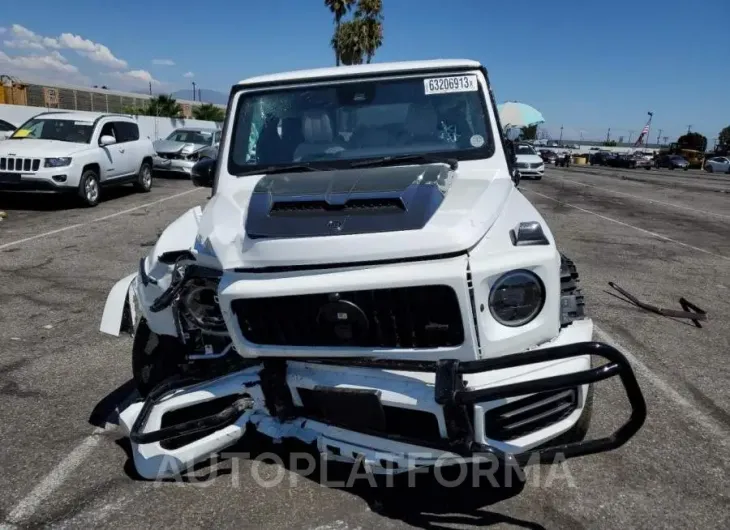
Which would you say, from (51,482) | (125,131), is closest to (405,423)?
(51,482)

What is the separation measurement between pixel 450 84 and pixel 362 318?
6.54 ft

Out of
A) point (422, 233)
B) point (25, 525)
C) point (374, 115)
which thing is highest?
point (374, 115)

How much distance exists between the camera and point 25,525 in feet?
8.94

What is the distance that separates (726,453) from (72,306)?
547 centimetres

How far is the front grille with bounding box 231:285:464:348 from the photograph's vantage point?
2516 mm

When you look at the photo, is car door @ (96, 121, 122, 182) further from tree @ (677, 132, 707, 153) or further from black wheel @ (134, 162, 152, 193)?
tree @ (677, 132, 707, 153)

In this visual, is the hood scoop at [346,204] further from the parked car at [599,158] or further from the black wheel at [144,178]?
the parked car at [599,158]

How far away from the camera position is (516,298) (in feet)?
8.55

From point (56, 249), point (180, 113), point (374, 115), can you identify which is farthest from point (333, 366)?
point (180, 113)

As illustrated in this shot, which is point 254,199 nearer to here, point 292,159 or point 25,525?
point 292,159

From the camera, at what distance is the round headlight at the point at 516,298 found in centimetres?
257

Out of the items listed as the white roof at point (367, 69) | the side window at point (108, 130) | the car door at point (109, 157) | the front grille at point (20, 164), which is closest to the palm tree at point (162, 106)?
the side window at point (108, 130)

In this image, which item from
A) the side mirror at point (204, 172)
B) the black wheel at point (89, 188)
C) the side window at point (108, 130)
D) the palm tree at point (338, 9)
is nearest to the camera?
the side mirror at point (204, 172)

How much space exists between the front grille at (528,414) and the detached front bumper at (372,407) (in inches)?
1.5
